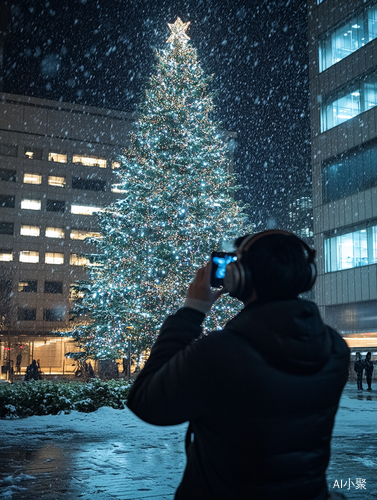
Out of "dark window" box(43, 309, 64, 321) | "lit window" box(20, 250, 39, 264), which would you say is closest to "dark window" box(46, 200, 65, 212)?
"lit window" box(20, 250, 39, 264)

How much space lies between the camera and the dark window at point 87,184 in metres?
65.8

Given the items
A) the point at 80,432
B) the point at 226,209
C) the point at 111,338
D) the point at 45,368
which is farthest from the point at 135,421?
the point at 45,368

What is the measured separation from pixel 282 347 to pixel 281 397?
0.16 m

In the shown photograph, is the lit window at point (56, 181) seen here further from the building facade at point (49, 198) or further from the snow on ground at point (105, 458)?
the snow on ground at point (105, 458)

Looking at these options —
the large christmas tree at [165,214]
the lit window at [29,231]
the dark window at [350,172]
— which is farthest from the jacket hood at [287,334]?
the lit window at [29,231]

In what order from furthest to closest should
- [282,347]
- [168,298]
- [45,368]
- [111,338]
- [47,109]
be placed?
[47,109] < [45,368] < [111,338] < [168,298] < [282,347]

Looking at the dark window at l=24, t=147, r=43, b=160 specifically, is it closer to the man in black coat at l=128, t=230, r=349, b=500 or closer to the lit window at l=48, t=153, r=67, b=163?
the lit window at l=48, t=153, r=67, b=163

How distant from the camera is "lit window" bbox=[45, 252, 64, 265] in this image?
206 feet

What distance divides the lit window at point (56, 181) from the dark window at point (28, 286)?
1188 cm

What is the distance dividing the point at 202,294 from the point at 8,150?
218ft

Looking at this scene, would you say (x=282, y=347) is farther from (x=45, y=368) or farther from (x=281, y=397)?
(x=45, y=368)

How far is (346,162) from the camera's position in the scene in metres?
32.3

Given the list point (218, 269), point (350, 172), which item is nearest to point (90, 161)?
point (350, 172)

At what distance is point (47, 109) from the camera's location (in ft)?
216
